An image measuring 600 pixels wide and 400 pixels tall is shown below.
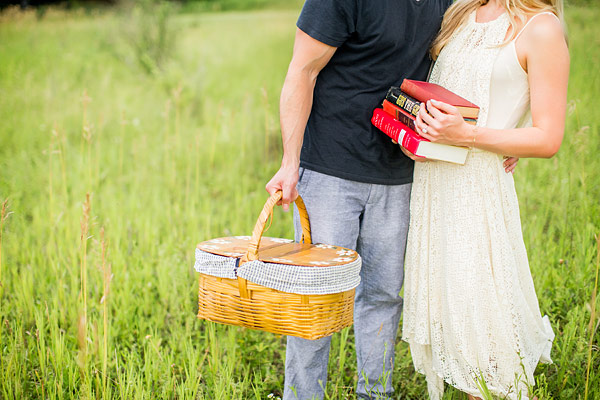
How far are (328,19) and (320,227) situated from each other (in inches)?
30.5

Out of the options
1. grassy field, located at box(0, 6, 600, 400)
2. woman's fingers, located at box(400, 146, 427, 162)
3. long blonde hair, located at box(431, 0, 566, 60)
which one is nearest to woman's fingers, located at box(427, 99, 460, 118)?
woman's fingers, located at box(400, 146, 427, 162)

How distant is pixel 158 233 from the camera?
11.4 feet

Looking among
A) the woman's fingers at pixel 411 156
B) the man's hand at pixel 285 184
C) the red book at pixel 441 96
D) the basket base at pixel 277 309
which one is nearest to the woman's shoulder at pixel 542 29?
the red book at pixel 441 96

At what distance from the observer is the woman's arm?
1.69 m

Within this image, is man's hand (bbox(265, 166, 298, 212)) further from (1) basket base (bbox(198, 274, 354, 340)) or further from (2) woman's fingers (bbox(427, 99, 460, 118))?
(2) woman's fingers (bbox(427, 99, 460, 118))

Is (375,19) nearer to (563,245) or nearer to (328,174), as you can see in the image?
(328,174)

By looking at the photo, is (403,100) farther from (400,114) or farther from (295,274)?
(295,274)

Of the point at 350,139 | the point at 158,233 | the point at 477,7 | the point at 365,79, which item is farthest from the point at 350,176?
the point at 158,233

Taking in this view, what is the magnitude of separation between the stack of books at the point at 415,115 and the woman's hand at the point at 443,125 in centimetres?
3

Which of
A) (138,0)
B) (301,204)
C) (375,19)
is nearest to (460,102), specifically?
(375,19)

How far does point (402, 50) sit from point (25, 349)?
2.08 meters

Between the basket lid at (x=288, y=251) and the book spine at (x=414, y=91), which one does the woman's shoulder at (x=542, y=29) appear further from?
the basket lid at (x=288, y=251)

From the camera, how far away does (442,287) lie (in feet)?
6.61

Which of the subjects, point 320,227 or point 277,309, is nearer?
point 277,309
